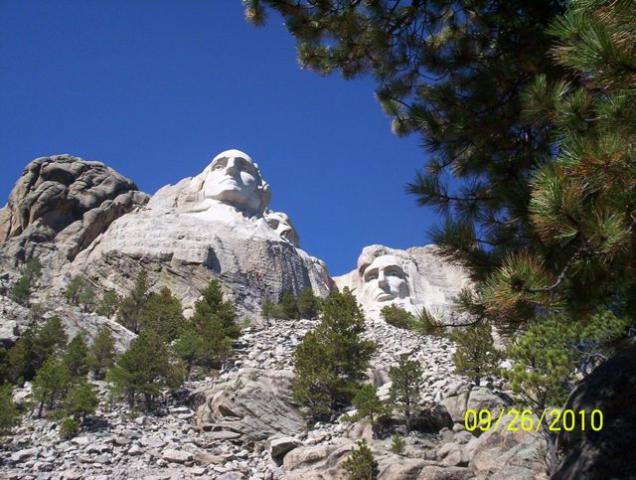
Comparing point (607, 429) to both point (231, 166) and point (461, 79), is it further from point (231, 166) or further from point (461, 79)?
point (231, 166)

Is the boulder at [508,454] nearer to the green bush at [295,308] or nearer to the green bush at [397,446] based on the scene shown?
the green bush at [397,446]

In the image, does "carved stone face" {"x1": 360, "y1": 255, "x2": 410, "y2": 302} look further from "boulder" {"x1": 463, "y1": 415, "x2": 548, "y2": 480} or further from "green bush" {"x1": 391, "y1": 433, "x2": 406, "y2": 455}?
"boulder" {"x1": 463, "y1": 415, "x2": 548, "y2": 480}

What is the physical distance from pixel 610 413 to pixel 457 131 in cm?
294

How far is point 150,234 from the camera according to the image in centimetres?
4397

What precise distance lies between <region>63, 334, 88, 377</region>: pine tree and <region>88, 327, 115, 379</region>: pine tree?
3.05 ft

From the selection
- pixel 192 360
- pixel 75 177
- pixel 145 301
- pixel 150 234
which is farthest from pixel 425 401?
pixel 75 177

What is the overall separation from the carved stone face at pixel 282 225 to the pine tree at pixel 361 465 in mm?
40437

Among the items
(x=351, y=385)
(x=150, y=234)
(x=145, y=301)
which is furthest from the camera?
(x=150, y=234)

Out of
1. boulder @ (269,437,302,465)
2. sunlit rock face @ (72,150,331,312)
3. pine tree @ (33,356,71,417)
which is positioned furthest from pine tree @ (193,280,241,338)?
boulder @ (269,437,302,465)

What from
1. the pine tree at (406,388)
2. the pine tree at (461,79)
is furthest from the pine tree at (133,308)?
the pine tree at (461,79)

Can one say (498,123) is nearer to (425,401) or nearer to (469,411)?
(469,411)

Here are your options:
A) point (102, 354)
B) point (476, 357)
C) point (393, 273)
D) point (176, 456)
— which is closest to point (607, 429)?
point (176, 456)

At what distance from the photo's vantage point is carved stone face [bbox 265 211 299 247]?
55.5 m

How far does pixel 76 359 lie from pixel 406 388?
40.3 feet
